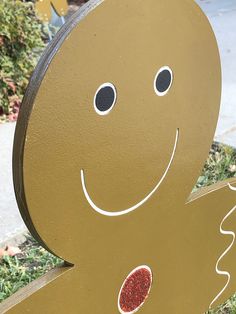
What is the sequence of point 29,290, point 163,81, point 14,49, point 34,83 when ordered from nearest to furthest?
point 34,83 → point 29,290 → point 163,81 → point 14,49

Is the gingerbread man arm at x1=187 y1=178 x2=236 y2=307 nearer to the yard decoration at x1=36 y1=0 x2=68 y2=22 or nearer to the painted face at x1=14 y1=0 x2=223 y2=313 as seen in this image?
the painted face at x1=14 y1=0 x2=223 y2=313

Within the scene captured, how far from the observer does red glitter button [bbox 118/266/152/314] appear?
1521 mm

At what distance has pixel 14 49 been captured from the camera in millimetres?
4730

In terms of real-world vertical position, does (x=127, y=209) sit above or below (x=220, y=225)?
above

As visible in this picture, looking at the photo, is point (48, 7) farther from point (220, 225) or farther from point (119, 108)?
point (119, 108)

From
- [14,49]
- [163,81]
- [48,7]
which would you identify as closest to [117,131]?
[163,81]

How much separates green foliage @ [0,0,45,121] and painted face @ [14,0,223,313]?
10.6 feet

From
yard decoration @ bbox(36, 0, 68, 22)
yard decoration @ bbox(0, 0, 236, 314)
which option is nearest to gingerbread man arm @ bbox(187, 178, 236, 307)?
yard decoration @ bbox(0, 0, 236, 314)

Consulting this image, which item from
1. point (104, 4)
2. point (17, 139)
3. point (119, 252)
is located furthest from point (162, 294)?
point (104, 4)

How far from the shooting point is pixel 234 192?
1864 mm

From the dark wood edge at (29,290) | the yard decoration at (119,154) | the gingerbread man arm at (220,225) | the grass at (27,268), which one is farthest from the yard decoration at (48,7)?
the dark wood edge at (29,290)

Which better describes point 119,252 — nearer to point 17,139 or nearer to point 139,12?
point 17,139

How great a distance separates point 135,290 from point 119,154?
1.51 ft

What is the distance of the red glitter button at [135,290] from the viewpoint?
1.52 meters
